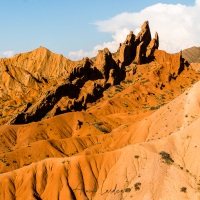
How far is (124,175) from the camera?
160ft

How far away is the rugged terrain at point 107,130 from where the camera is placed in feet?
157

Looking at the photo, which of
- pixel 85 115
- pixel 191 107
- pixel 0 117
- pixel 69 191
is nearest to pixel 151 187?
pixel 69 191

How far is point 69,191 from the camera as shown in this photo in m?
49.9

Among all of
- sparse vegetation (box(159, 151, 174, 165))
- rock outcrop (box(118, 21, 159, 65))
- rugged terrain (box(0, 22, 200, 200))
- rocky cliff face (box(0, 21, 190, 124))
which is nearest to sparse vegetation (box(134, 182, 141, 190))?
rugged terrain (box(0, 22, 200, 200))

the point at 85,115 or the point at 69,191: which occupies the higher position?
the point at 85,115

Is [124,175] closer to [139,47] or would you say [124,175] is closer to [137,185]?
[137,185]

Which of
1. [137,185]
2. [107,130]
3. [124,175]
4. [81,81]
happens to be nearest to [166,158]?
[137,185]

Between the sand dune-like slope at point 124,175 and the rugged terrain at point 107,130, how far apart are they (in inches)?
5.6

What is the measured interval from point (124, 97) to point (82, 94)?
1605 centimetres

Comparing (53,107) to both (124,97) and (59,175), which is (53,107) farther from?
(59,175)

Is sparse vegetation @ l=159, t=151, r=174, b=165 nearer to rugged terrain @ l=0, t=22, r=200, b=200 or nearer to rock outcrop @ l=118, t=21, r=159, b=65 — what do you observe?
rugged terrain @ l=0, t=22, r=200, b=200

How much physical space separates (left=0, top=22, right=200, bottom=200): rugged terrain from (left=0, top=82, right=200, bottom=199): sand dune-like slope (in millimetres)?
143

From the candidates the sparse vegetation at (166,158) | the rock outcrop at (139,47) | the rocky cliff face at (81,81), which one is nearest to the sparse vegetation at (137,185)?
the sparse vegetation at (166,158)

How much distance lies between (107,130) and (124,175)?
2109 inches
